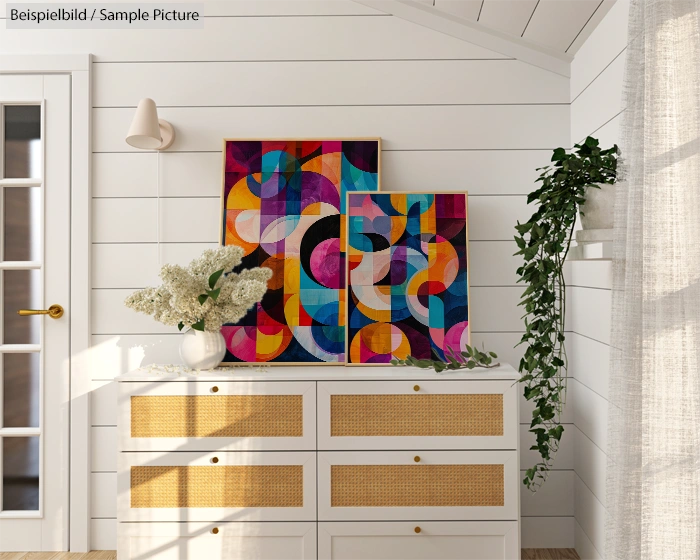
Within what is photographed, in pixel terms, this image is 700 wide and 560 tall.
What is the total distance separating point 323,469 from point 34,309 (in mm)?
1444

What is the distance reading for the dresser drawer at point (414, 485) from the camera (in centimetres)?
189

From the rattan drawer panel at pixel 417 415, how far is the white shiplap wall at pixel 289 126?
44cm

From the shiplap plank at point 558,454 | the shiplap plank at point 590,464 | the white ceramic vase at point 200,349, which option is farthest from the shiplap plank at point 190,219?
the shiplap plank at point 590,464

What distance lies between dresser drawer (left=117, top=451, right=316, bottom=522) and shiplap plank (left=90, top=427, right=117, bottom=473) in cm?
42

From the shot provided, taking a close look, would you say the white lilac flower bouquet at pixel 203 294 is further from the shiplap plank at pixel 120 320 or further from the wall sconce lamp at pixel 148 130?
the wall sconce lamp at pixel 148 130

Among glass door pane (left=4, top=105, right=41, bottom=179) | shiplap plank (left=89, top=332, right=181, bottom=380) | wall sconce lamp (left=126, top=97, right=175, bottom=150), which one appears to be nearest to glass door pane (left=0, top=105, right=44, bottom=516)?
glass door pane (left=4, top=105, right=41, bottom=179)

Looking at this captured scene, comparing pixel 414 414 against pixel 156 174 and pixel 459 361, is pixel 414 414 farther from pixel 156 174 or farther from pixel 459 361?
pixel 156 174

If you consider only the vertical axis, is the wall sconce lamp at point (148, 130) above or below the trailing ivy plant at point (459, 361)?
above

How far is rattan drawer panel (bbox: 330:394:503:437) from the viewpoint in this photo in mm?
1900

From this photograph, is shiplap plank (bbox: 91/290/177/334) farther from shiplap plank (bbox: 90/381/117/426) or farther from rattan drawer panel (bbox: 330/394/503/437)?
rattan drawer panel (bbox: 330/394/503/437)

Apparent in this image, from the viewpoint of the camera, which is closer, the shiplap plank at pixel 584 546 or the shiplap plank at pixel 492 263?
the shiplap plank at pixel 584 546

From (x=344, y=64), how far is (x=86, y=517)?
2.22 metres

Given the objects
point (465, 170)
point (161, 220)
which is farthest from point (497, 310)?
point (161, 220)

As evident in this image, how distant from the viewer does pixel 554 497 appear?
7.41 feet
